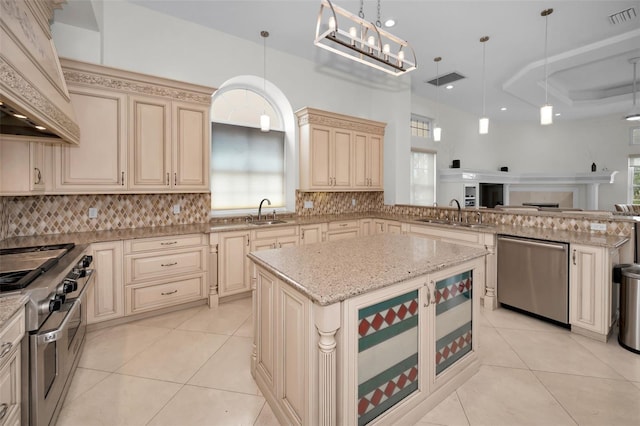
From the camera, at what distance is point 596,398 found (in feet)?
6.27

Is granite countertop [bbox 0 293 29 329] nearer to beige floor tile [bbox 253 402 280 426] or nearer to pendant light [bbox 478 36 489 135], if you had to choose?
beige floor tile [bbox 253 402 280 426]

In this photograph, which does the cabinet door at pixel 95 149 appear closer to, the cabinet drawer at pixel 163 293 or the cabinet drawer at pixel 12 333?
the cabinet drawer at pixel 163 293

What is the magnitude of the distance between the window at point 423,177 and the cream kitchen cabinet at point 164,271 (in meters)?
4.95

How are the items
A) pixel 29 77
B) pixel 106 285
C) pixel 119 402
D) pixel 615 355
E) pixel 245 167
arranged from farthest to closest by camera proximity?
pixel 245 167
pixel 106 285
pixel 615 355
pixel 119 402
pixel 29 77

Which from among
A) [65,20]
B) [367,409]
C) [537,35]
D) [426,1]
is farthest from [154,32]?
[537,35]

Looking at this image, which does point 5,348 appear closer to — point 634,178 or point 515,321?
point 515,321

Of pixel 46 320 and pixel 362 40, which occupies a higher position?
pixel 362 40

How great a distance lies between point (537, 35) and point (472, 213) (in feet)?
8.25

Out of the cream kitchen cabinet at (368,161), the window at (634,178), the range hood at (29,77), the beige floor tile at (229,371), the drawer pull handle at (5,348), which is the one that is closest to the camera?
the drawer pull handle at (5,348)

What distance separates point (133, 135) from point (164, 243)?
3.91ft

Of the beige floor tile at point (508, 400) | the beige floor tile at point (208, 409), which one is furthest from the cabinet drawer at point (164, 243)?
the beige floor tile at point (508, 400)

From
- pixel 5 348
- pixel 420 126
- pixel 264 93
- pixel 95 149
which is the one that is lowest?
pixel 5 348

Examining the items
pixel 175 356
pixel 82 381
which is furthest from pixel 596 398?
pixel 82 381

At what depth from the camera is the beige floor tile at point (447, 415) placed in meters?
1.72
